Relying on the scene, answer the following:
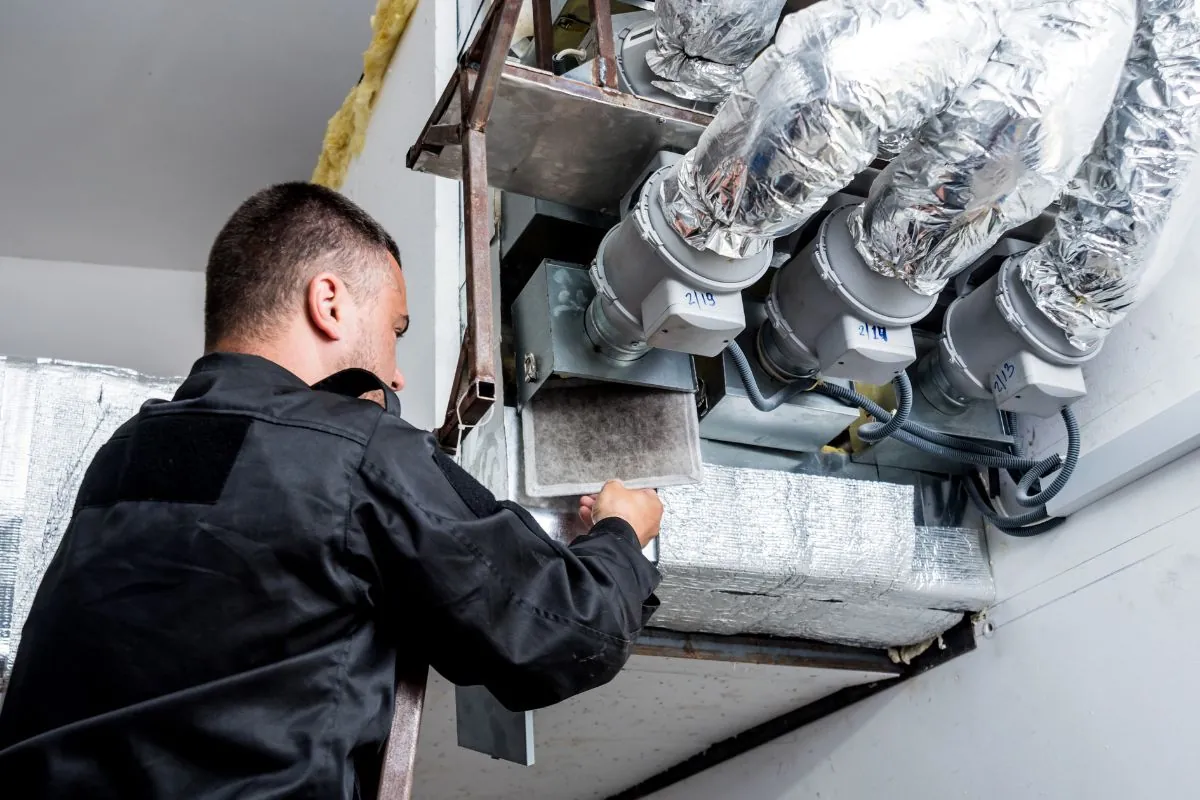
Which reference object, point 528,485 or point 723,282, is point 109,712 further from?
point 723,282

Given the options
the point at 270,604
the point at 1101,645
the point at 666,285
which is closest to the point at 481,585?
the point at 270,604

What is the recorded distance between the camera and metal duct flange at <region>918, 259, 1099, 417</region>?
1297 millimetres

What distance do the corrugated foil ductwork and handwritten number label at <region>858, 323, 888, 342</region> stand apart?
0.83ft

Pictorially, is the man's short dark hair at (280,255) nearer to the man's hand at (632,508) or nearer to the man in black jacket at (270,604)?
the man in black jacket at (270,604)

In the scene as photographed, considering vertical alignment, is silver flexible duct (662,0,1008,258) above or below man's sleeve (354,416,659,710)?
above

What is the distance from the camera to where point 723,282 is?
1161 millimetres

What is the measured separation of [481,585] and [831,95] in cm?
56

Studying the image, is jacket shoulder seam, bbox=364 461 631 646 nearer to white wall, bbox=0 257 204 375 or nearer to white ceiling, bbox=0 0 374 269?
white ceiling, bbox=0 0 374 269

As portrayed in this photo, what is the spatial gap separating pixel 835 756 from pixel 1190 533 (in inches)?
28.4

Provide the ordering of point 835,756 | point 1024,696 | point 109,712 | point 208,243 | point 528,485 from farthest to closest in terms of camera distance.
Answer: point 208,243 < point 835,756 < point 1024,696 < point 528,485 < point 109,712

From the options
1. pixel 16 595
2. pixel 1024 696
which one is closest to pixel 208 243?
pixel 16 595

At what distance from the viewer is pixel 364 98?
6.73 feet

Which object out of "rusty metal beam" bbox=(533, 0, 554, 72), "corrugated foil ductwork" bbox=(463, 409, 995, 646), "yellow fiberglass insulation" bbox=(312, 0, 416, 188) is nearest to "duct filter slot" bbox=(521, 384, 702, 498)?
"corrugated foil ductwork" bbox=(463, 409, 995, 646)

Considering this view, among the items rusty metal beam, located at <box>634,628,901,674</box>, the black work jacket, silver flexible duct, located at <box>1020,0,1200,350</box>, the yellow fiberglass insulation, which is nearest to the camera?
the black work jacket
